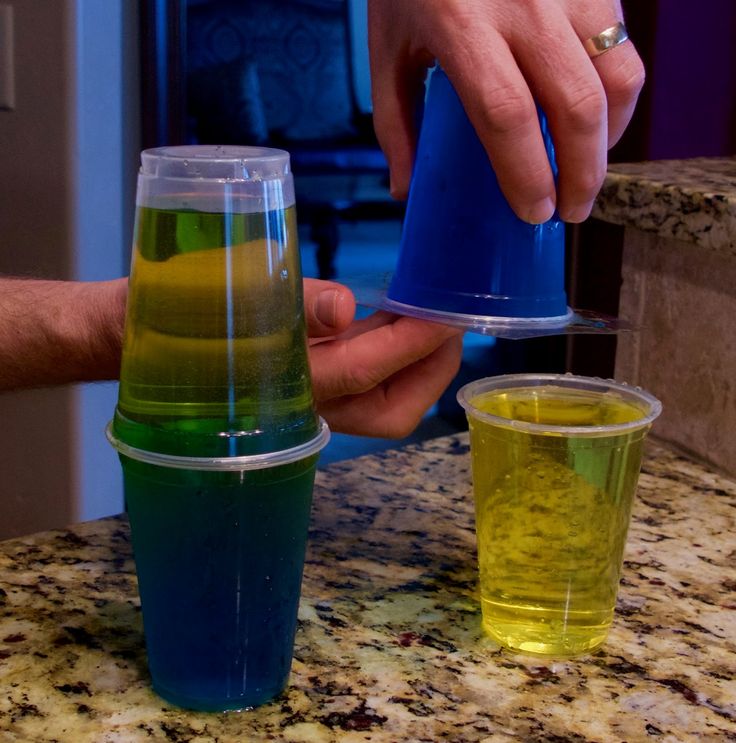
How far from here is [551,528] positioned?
23.9 inches

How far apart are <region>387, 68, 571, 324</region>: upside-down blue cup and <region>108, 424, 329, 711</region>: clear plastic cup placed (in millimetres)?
193

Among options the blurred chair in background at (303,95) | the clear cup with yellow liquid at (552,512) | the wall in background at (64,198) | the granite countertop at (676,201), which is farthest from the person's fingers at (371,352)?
the blurred chair in background at (303,95)

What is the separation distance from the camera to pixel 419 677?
59 centimetres

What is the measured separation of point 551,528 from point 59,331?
472mm

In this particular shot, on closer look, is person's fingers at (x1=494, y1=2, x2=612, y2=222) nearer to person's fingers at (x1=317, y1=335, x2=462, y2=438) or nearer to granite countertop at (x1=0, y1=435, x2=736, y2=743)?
person's fingers at (x1=317, y1=335, x2=462, y2=438)

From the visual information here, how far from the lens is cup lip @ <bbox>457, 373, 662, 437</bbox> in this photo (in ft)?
1.94

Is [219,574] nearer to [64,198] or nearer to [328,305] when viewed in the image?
[328,305]

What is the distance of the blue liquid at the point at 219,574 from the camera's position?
518mm

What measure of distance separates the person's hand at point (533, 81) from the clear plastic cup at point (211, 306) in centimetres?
17

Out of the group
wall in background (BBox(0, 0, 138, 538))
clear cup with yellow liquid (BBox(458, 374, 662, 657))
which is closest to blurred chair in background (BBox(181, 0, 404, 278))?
wall in background (BBox(0, 0, 138, 538))

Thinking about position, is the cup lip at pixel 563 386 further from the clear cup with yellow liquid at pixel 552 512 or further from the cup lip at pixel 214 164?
the cup lip at pixel 214 164

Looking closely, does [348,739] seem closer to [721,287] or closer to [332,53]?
[721,287]

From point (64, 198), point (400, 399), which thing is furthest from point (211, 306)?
point (64, 198)

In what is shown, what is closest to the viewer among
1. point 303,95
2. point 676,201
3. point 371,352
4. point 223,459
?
point 223,459
